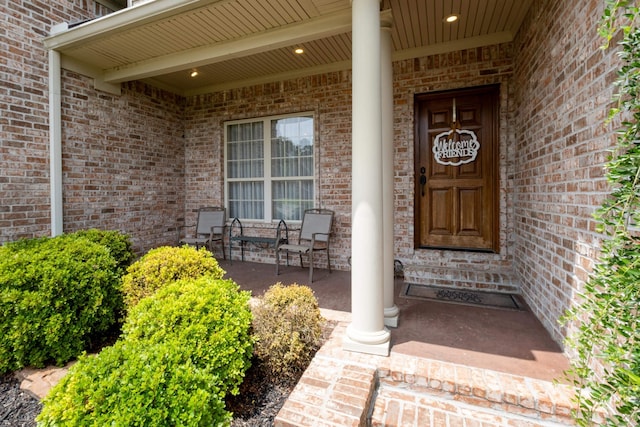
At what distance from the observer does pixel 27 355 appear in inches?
84.1

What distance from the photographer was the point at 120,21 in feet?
10.5

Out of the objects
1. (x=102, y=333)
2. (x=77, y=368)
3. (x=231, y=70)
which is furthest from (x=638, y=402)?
(x=231, y=70)

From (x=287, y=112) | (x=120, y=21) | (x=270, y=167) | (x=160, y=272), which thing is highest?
(x=120, y=21)

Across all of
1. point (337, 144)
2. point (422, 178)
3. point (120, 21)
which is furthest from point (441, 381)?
point (120, 21)

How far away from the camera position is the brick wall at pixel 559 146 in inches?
65.6

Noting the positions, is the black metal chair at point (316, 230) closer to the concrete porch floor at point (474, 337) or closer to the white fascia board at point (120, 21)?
the concrete porch floor at point (474, 337)

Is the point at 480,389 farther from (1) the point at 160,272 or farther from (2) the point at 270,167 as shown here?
(2) the point at 270,167

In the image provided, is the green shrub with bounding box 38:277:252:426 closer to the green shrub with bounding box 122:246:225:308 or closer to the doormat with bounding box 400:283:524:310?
the green shrub with bounding box 122:246:225:308

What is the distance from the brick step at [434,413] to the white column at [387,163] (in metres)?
0.69

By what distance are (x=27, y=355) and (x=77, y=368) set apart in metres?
1.33

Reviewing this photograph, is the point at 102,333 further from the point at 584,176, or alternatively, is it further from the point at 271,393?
the point at 584,176

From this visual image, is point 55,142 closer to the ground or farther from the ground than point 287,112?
closer to the ground

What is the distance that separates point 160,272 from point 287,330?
3.88ft

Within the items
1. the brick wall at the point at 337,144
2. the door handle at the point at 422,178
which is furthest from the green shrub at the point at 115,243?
the door handle at the point at 422,178
